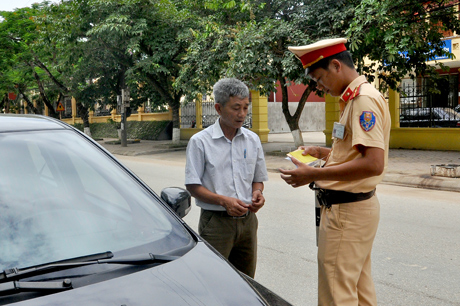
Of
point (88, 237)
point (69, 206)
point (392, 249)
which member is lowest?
point (392, 249)

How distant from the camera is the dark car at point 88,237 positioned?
1.66m

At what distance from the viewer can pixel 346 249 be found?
96.5 inches

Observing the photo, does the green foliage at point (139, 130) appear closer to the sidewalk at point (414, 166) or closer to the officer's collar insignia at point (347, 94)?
the sidewalk at point (414, 166)

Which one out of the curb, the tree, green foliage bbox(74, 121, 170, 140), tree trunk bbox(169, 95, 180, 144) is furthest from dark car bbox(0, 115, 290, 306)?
green foliage bbox(74, 121, 170, 140)

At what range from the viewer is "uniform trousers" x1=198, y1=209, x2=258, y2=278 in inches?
118

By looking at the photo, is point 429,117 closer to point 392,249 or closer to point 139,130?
point 392,249

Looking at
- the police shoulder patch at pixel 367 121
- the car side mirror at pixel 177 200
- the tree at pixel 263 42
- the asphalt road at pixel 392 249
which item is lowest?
the asphalt road at pixel 392 249

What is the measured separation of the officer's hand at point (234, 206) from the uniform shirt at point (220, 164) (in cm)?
13

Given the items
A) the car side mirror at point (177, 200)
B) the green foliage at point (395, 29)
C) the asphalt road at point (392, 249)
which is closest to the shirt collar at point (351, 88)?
the car side mirror at point (177, 200)

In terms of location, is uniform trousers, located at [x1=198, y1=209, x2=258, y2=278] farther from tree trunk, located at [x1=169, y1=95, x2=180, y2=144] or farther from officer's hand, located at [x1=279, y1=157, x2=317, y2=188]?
tree trunk, located at [x1=169, y1=95, x2=180, y2=144]

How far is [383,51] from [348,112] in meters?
10.6

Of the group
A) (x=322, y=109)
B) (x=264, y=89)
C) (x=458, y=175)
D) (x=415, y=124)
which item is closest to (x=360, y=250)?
(x=458, y=175)

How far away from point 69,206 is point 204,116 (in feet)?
76.5

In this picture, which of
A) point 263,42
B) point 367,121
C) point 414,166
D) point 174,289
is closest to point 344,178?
point 367,121
